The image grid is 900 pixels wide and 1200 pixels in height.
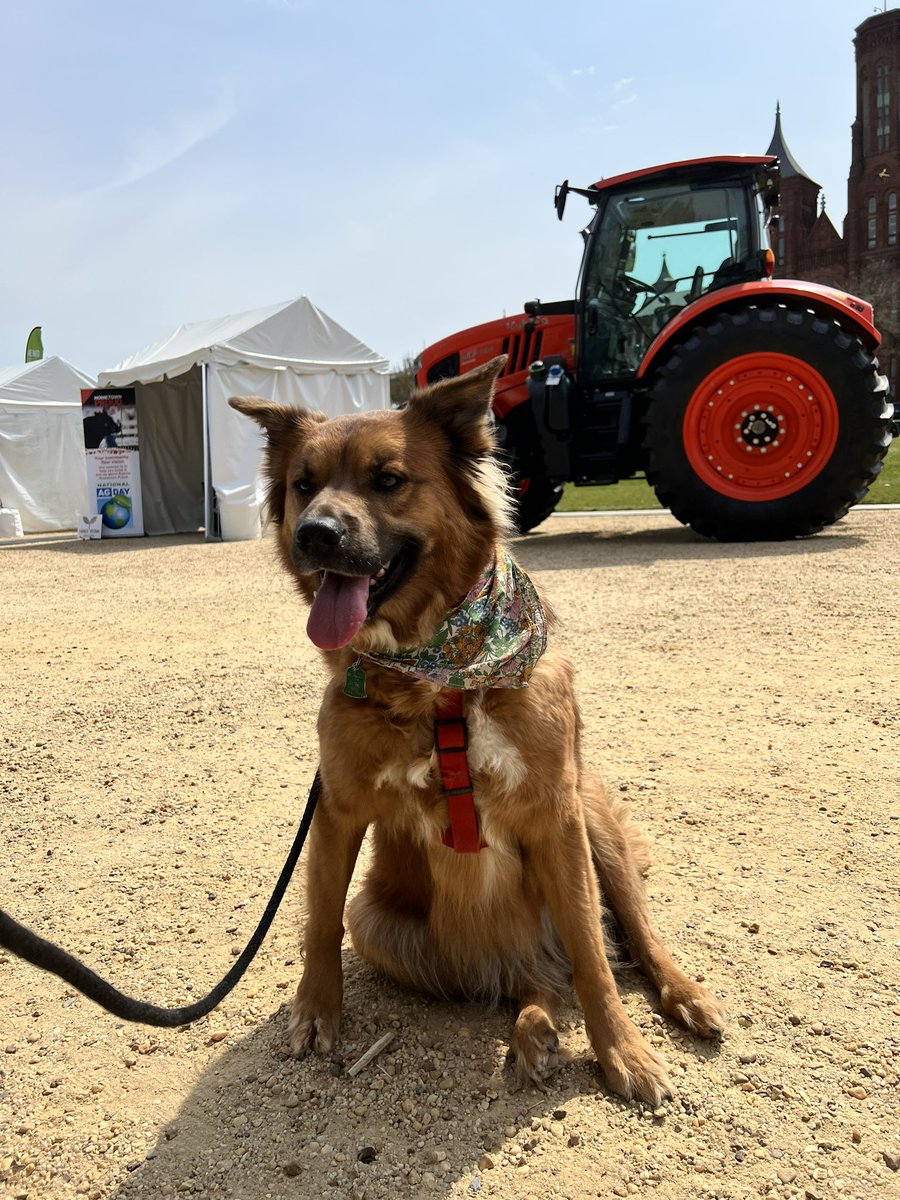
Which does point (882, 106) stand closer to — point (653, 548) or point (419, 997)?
point (653, 548)

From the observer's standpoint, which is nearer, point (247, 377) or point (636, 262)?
point (636, 262)

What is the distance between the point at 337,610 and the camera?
7.00 feet

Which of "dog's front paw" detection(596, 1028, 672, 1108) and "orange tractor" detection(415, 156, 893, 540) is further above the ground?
"orange tractor" detection(415, 156, 893, 540)

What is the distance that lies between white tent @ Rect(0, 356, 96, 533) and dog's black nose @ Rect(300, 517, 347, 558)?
17521 mm

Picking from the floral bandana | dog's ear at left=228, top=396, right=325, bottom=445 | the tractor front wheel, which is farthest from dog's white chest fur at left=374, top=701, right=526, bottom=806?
the tractor front wheel

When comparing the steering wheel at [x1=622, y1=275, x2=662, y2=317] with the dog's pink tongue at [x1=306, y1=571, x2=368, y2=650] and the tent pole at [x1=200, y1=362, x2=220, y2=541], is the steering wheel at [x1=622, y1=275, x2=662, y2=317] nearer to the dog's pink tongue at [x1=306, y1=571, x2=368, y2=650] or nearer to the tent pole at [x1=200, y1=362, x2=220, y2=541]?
the tent pole at [x1=200, y1=362, x2=220, y2=541]

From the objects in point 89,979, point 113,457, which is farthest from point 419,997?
point 113,457

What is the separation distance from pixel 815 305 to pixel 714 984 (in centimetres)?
886

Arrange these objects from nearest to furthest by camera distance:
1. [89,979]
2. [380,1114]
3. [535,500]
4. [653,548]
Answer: [89,979], [380,1114], [653,548], [535,500]

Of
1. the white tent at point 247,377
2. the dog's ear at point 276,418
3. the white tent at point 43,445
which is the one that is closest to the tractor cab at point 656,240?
the white tent at point 247,377

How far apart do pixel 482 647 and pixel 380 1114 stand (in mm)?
1110

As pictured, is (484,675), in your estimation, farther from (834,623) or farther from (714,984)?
(834,623)

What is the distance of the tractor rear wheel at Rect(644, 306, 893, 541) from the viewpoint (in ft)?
29.3

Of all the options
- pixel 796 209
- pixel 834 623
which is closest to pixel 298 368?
pixel 834 623
